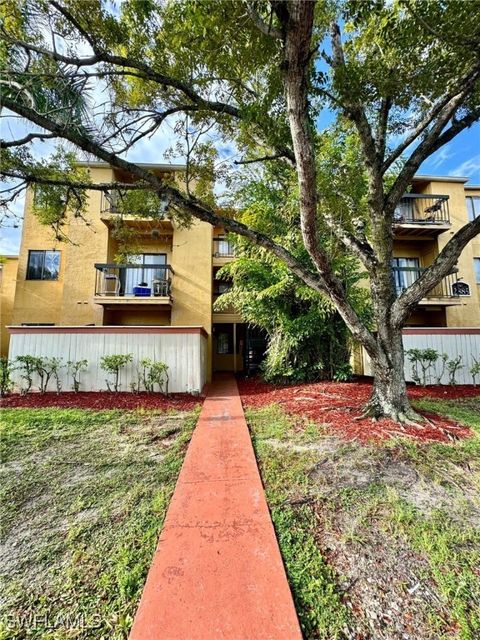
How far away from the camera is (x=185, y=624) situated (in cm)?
170

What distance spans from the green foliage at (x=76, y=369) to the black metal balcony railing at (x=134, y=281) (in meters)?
4.35

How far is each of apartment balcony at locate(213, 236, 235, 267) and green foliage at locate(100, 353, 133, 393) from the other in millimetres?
7369

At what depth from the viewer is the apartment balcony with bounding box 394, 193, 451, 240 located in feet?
43.9

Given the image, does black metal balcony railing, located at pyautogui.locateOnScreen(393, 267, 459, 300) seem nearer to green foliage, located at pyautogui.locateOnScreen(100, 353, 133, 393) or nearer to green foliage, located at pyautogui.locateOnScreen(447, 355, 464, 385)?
green foliage, located at pyautogui.locateOnScreen(447, 355, 464, 385)

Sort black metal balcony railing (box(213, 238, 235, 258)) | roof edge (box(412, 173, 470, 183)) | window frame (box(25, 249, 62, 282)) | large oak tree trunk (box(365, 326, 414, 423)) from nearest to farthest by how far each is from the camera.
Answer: large oak tree trunk (box(365, 326, 414, 423)) → window frame (box(25, 249, 62, 282)) → roof edge (box(412, 173, 470, 183)) → black metal balcony railing (box(213, 238, 235, 258))

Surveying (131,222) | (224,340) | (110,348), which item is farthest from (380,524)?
(224,340)

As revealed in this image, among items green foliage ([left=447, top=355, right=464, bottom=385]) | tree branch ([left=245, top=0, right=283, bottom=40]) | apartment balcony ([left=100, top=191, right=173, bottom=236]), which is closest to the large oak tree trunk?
tree branch ([left=245, top=0, right=283, bottom=40])

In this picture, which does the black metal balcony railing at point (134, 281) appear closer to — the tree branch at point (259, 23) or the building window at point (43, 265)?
the building window at point (43, 265)

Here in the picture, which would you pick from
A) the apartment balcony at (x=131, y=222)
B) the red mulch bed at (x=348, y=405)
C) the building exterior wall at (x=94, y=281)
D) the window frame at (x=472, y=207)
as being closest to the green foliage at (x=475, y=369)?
the red mulch bed at (x=348, y=405)

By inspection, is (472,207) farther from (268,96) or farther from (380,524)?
(380,524)

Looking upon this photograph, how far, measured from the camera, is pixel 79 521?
2723 mm

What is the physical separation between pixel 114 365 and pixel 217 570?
656cm

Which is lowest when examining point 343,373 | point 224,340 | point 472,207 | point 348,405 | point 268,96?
point 348,405

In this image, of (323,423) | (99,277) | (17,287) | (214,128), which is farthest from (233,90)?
(17,287)
